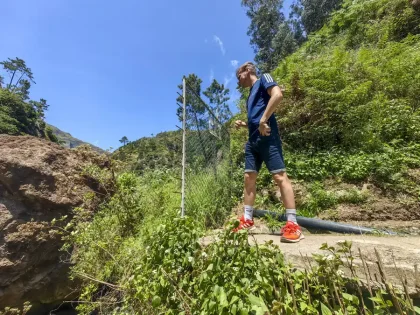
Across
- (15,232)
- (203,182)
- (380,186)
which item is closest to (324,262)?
(203,182)

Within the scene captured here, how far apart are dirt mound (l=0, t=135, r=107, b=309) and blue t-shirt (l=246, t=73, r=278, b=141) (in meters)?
3.08

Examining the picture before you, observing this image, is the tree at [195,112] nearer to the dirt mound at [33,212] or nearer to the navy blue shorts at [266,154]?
the navy blue shorts at [266,154]

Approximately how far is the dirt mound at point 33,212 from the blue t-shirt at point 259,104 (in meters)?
3.08

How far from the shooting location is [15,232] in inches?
135

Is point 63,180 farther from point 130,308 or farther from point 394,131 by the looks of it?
point 394,131

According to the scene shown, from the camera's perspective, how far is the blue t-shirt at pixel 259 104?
89.9 inches

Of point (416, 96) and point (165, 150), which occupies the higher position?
point (416, 96)

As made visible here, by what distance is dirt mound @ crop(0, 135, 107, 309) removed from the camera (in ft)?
11.4

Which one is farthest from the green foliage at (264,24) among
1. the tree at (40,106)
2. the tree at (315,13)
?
the tree at (40,106)

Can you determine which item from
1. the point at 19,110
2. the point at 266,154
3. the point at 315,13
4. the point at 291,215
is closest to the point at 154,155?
the point at 266,154

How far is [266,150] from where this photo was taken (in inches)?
87.0

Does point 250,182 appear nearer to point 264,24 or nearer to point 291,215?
point 291,215

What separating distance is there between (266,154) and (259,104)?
1.88 feet

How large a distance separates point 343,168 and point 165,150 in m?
3.15
